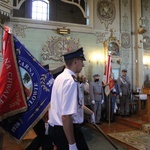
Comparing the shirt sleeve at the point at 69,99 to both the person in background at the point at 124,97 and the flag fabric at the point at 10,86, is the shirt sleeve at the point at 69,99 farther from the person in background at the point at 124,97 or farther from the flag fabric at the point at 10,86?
the person in background at the point at 124,97

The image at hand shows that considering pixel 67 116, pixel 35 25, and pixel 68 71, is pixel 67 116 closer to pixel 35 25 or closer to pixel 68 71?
pixel 68 71

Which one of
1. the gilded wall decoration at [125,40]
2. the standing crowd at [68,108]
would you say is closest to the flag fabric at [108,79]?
the gilded wall decoration at [125,40]

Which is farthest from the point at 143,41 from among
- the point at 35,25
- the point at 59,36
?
the point at 35,25

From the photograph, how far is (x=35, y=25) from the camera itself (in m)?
7.81

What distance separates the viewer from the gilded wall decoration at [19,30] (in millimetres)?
7512

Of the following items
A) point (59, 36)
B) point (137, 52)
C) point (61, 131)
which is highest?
point (59, 36)

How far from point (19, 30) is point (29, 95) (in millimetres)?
5618

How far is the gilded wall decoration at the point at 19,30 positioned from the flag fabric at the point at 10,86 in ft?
17.8

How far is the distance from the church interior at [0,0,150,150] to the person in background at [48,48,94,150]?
5.33 meters

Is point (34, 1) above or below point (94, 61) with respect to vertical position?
above

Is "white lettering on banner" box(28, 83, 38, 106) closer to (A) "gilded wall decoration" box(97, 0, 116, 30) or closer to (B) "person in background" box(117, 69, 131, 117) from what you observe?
(B) "person in background" box(117, 69, 131, 117)

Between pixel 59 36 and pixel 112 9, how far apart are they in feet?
9.39

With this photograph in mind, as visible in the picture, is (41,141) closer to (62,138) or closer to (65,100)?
(62,138)

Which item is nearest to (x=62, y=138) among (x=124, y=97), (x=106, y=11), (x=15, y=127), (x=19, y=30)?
(x=15, y=127)
